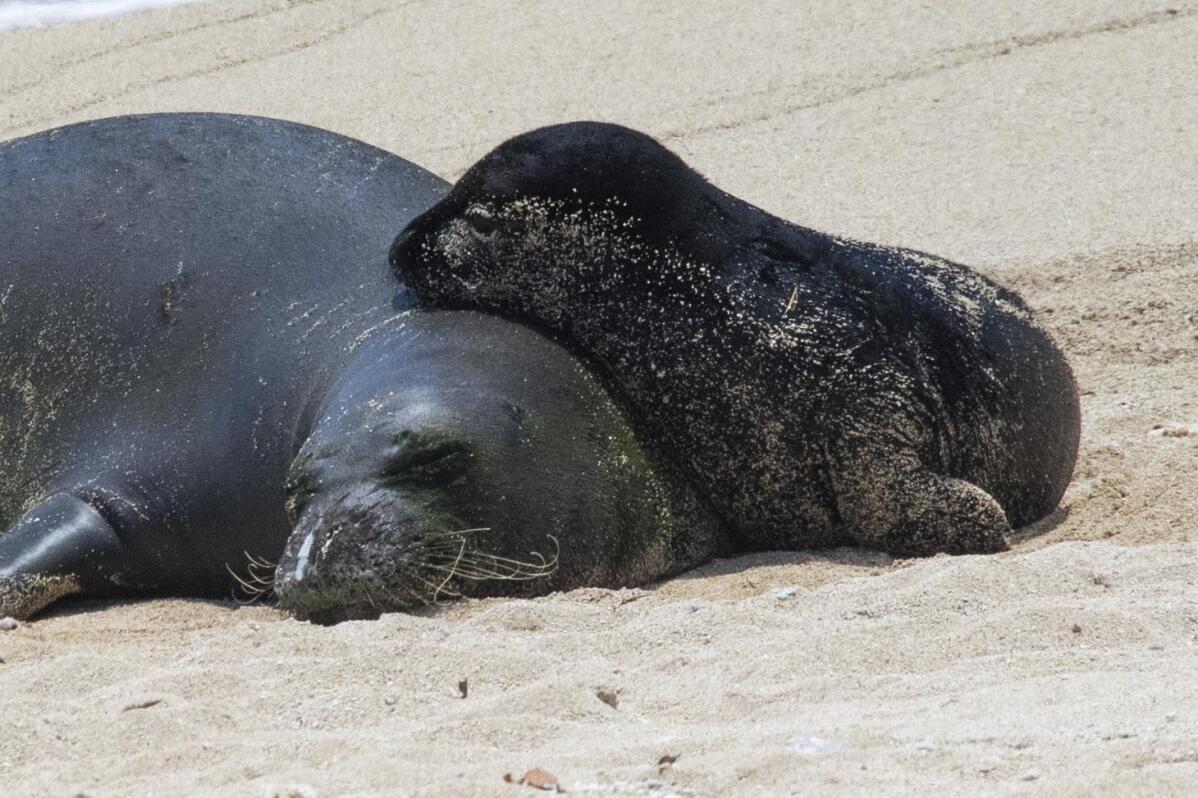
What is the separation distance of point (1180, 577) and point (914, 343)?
3.46 feet

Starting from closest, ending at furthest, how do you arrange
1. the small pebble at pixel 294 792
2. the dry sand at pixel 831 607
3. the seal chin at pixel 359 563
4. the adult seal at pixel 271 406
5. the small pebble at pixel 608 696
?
the small pebble at pixel 294 792, the dry sand at pixel 831 607, the small pebble at pixel 608 696, the seal chin at pixel 359 563, the adult seal at pixel 271 406

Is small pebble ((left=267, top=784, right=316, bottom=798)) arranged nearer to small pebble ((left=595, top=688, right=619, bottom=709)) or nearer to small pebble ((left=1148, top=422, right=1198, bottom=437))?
small pebble ((left=595, top=688, right=619, bottom=709))

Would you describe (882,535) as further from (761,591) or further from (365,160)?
(365,160)

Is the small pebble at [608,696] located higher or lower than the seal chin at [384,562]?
lower

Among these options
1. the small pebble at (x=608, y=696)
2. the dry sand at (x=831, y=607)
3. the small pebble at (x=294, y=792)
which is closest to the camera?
the small pebble at (x=294, y=792)

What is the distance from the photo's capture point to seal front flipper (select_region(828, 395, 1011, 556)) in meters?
5.19

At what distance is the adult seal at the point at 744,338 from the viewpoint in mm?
5207

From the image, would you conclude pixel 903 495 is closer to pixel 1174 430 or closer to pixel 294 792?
pixel 1174 430

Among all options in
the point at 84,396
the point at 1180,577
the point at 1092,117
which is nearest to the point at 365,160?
the point at 84,396

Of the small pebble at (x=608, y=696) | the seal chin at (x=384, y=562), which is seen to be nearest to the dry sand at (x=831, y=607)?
the small pebble at (x=608, y=696)

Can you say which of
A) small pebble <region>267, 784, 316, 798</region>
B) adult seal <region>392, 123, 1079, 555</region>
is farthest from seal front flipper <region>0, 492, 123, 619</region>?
small pebble <region>267, 784, 316, 798</region>

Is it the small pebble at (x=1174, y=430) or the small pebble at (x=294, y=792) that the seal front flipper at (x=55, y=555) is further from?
the small pebble at (x=1174, y=430)

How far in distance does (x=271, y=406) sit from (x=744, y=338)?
1.31 meters

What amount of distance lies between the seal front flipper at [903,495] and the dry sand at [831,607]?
0.12 metres
